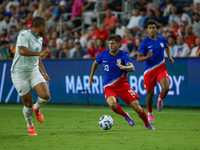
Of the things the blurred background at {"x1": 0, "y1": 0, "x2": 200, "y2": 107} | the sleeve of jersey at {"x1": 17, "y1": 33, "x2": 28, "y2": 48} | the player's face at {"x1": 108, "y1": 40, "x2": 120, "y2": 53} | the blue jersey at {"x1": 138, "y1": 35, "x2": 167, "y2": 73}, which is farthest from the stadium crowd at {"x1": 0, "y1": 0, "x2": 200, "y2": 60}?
the sleeve of jersey at {"x1": 17, "y1": 33, "x2": 28, "y2": 48}

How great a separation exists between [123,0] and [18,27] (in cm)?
654

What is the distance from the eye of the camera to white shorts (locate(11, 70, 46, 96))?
→ 22.7 ft

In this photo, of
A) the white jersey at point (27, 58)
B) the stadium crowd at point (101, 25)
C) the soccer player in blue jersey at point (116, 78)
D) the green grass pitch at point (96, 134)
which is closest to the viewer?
the green grass pitch at point (96, 134)

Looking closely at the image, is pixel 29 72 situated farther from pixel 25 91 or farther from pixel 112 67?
pixel 112 67

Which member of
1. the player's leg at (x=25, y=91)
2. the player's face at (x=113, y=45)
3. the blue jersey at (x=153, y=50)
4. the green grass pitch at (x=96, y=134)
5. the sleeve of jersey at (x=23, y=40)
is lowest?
the green grass pitch at (x=96, y=134)

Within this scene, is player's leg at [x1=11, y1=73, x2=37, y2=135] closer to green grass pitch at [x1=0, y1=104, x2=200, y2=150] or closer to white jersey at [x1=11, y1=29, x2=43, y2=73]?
white jersey at [x1=11, y1=29, x2=43, y2=73]

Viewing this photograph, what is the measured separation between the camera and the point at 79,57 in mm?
15000

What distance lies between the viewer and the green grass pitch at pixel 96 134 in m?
5.84

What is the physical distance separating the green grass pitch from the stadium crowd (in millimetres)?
3656

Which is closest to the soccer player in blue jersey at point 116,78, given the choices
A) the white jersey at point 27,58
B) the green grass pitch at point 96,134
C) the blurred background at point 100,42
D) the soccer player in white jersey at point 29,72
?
the green grass pitch at point 96,134

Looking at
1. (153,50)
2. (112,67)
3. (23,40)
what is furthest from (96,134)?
(153,50)

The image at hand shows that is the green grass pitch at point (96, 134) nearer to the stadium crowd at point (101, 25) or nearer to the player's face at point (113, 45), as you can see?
the player's face at point (113, 45)

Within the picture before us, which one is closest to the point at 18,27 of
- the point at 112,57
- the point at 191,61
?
the point at 191,61

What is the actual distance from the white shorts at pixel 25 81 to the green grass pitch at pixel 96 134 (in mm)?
918
